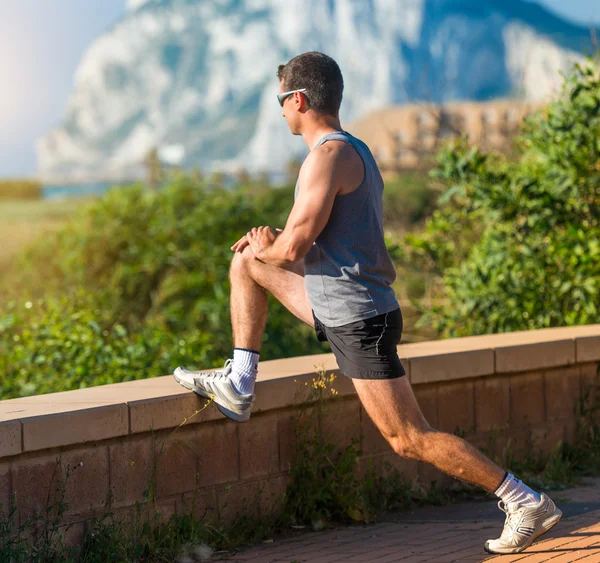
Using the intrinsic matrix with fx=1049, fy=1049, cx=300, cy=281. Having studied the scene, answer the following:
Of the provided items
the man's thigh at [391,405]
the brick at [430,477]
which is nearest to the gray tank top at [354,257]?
the man's thigh at [391,405]

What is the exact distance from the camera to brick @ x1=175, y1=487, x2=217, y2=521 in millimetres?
4410

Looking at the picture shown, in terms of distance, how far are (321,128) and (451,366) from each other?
68.0 inches

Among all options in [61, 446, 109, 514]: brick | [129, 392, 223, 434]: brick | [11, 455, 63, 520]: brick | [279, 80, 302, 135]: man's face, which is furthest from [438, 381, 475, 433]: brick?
[11, 455, 63, 520]: brick

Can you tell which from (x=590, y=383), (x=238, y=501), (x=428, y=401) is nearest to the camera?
(x=238, y=501)

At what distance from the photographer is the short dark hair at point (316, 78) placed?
4.14 metres

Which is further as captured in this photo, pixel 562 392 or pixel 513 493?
pixel 562 392

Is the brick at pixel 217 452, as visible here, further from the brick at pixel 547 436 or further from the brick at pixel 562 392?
the brick at pixel 562 392

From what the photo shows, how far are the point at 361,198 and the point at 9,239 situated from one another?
2125 centimetres

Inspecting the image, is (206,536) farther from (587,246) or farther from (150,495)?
(587,246)

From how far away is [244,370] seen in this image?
173 inches

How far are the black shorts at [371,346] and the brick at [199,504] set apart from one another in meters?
0.86

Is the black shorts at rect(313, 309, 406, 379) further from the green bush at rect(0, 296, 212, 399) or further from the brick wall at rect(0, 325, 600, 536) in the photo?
the green bush at rect(0, 296, 212, 399)

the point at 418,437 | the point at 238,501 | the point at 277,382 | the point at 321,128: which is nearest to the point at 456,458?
the point at 418,437

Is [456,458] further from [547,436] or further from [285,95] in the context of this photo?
[547,436]
